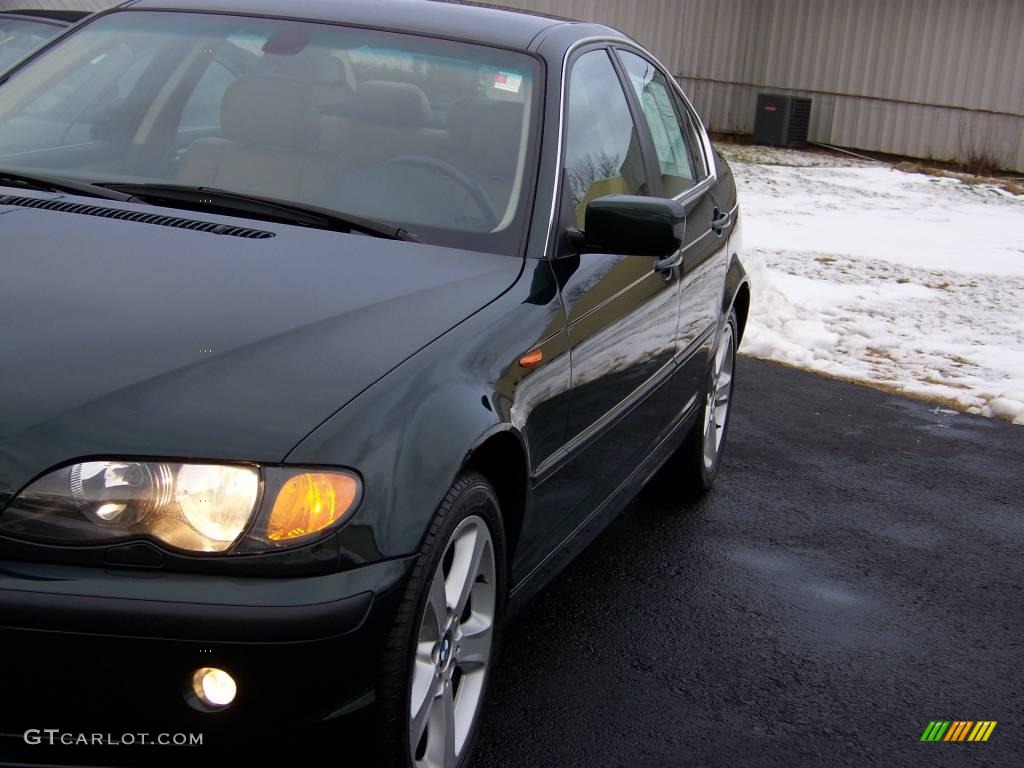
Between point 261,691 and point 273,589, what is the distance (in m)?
0.18

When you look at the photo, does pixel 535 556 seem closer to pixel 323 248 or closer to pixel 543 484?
pixel 543 484

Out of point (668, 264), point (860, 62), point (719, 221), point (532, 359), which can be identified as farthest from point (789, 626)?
point (860, 62)

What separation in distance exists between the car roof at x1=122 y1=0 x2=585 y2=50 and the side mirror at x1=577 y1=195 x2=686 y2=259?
714mm

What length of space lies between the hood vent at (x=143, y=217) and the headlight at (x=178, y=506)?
1.05 meters

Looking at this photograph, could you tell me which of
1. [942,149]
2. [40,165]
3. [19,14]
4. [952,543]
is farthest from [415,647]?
[942,149]

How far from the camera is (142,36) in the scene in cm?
414

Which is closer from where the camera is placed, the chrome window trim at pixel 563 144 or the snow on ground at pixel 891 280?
the chrome window trim at pixel 563 144

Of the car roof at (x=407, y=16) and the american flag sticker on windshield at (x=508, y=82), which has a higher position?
the car roof at (x=407, y=16)

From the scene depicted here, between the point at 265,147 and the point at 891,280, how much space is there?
818cm

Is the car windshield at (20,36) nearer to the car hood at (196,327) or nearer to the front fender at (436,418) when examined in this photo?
the car hood at (196,327)

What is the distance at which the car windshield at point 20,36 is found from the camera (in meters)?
8.87

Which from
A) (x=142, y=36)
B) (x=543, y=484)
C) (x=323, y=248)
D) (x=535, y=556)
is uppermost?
(x=142, y=36)

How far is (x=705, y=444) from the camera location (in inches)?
213

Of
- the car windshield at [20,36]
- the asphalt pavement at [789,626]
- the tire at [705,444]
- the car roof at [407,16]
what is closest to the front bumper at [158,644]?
the asphalt pavement at [789,626]
